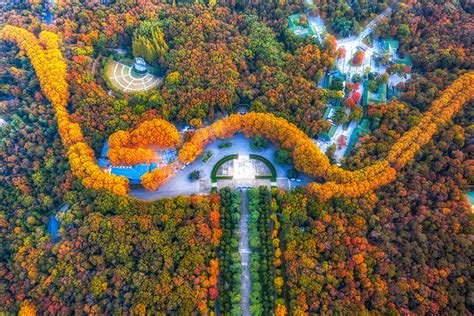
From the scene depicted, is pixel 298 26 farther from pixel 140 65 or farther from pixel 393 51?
pixel 140 65

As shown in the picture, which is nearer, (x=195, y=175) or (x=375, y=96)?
(x=195, y=175)

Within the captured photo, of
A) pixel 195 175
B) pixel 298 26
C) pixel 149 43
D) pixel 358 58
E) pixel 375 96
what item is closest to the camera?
pixel 195 175

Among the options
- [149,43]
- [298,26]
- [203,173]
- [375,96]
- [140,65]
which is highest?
[298,26]

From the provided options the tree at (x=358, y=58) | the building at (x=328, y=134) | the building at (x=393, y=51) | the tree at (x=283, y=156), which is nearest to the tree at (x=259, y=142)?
the tree at (x=283, y=156)

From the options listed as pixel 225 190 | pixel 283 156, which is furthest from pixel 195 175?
pixel 283 156

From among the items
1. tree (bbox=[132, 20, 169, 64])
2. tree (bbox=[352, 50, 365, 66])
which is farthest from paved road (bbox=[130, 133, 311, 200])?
tree (bbox=[352, 50, 365, 66])

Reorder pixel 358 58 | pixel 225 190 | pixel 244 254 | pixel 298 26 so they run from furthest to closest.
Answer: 1. pixel 298 26
2. pixel 358 58
3. pixel 225 190
4. pixel 244 254
